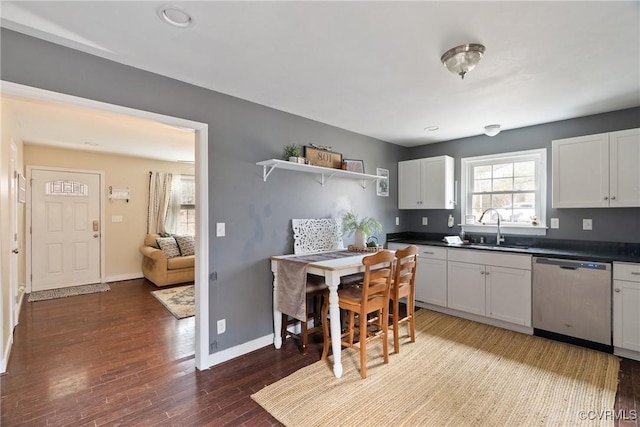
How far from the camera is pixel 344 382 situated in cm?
235

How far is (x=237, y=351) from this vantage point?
277cm

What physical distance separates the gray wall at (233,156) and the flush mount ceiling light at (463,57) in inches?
68.2

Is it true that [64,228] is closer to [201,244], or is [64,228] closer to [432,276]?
[201,244]

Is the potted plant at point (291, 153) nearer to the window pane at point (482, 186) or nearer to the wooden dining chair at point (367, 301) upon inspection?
the wooden dining chair at point (367, 301)

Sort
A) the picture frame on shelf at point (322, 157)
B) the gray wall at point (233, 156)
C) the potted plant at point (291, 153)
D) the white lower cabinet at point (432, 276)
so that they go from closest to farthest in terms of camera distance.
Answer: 1. the gray wall at point (233, 156)
2. the potted plant at point (291, 153)
3. the picture frame on shelf at point (322, 157)
4. the white lower cabinet at point (432, 276)

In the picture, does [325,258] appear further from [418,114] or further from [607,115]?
[607,115]

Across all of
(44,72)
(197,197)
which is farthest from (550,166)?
(44,72)

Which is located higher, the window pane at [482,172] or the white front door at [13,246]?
the window pane at [482,172]

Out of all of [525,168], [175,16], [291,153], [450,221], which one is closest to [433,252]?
[450,221]

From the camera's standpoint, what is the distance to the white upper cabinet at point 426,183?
4.23 metres

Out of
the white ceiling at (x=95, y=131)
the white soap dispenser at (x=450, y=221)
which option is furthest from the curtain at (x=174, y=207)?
the white soap dispenser at (x=450, y=221)

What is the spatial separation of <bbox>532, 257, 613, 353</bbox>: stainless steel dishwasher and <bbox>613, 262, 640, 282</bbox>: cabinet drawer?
0.05 metres

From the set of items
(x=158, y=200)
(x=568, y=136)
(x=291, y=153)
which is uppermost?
(x=568, y=136)

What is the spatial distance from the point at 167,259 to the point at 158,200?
5.23 feet
